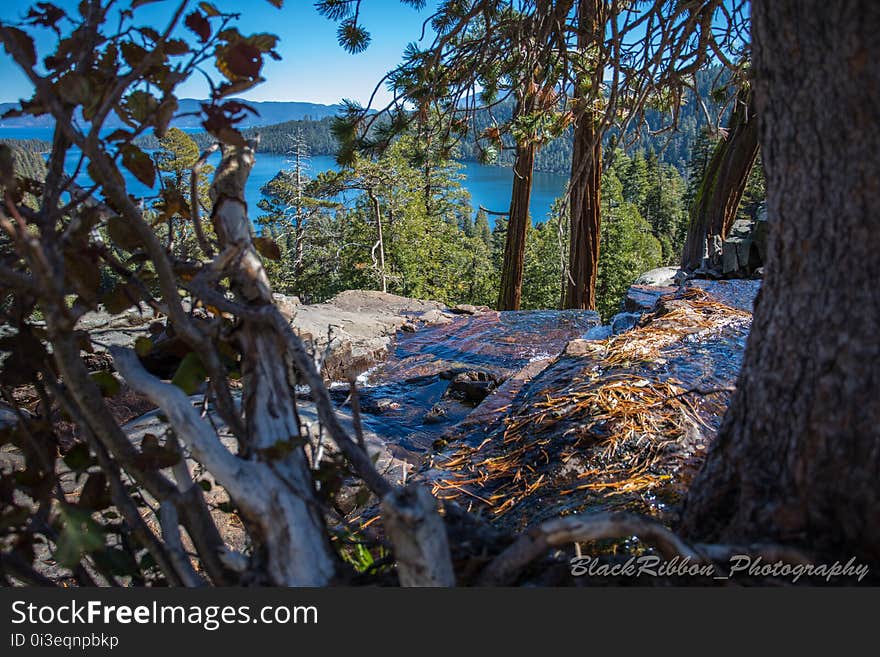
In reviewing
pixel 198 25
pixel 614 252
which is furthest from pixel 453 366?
pixel 614 252

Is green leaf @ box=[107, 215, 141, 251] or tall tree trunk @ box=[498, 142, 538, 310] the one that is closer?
green leaf @ box=[107, 215, 141, 251]

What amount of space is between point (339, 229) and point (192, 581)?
98.2 ft

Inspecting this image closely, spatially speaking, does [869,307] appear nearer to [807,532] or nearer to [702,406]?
[807,532]

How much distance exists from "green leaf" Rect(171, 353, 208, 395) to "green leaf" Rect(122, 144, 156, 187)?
404 millimetres

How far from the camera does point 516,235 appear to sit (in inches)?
408

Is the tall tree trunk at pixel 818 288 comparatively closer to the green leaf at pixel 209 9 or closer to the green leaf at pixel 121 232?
the green leaf at pixel 209 9

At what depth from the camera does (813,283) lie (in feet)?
Result: 3.62

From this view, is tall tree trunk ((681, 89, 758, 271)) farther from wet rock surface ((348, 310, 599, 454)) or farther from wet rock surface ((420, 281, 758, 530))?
wet rock surface ((420, 281, 758, 530))

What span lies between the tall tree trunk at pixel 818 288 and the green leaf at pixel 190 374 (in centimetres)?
121

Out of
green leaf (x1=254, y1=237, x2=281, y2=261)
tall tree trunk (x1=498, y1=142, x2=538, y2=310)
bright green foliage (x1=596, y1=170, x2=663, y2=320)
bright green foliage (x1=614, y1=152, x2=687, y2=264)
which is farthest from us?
bright green foliage (x1=614, y1=152, x2=687, y2=264)

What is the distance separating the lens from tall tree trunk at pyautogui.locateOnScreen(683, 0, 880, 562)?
3.35 ft

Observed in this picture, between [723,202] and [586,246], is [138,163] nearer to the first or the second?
[586,246]

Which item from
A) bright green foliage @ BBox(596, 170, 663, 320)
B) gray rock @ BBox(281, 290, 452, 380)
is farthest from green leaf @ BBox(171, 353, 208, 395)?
bright green foliage @ BBox(596, 170, 663, 320)

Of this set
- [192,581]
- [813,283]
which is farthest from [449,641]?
[813,283]
